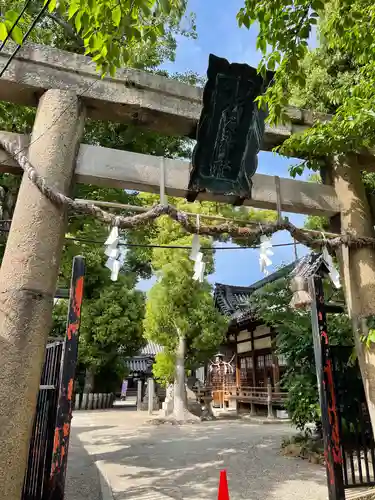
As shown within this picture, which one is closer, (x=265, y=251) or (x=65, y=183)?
(x=65, y=183)

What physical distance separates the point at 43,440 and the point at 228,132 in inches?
171

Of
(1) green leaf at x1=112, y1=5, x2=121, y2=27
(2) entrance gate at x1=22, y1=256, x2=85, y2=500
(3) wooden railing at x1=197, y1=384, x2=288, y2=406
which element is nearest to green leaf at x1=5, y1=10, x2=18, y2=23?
(1) green leaf at x1=112, y1=5, x2=121, y2=27

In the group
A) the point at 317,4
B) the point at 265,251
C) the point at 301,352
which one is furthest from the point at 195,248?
the point at 301,352

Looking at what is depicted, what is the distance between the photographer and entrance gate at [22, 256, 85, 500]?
14.6 ft

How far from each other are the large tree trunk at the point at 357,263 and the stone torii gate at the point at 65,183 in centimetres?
1

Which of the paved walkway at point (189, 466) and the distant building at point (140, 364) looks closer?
the paved walkway at point (189, 466)

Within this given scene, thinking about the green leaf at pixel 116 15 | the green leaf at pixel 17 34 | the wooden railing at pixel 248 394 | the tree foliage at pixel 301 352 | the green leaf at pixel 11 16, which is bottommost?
the wooden railing at pixel 248 394

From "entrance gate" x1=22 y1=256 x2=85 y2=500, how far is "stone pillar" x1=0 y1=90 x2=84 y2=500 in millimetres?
804

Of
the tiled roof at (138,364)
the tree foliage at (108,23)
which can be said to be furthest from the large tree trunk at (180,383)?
the tiled roof at (138,364)

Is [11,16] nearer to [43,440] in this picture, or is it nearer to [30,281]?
[30,281]

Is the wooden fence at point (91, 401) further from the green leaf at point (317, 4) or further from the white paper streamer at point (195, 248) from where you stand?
the green leaf at point (317, 4)

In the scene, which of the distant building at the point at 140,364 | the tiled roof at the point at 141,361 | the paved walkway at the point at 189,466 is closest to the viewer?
the paved walkway at the point at 189,466

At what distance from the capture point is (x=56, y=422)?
4.55 meters

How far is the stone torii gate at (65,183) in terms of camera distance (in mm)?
3766
